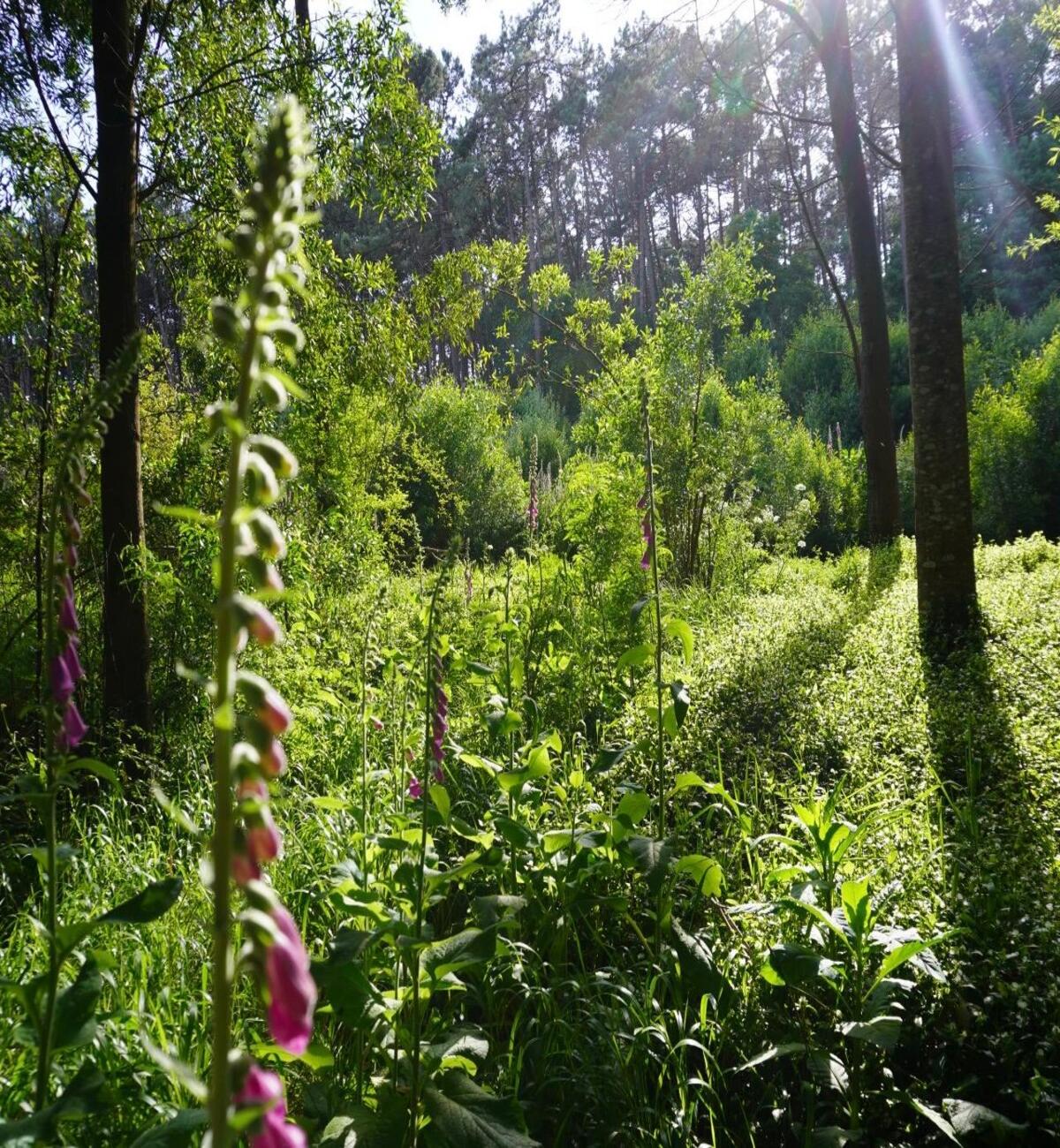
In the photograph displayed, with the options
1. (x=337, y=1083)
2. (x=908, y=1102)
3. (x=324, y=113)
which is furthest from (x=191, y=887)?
(x=324, y=113)

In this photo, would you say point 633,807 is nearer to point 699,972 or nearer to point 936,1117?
point 699,972

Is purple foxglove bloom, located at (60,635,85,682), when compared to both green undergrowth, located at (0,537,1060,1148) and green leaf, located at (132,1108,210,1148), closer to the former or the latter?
green undergrowth, located at (0,537,1060,1148)

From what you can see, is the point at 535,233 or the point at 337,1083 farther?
the point at 535,233

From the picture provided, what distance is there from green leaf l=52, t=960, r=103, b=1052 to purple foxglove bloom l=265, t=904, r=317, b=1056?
34.9 inches

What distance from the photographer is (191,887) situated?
286 cm

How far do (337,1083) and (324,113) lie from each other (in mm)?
5484

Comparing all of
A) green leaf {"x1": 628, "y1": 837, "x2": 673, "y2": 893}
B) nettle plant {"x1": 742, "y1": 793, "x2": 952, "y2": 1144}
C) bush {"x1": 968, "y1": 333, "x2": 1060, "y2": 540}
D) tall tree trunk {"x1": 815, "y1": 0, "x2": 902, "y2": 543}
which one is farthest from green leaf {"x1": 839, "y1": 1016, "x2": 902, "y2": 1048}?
bush {"x1": 968, "y1": 333, "x2": 1060, "y2": 540}

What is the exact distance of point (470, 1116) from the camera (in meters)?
1.54

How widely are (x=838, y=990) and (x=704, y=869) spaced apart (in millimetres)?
427

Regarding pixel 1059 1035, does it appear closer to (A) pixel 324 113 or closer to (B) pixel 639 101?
(A) pixel 324 113

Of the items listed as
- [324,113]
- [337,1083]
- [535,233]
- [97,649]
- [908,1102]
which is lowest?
[908,1102]

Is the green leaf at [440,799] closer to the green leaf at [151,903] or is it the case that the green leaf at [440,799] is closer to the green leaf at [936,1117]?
the green leaf at [151,903]

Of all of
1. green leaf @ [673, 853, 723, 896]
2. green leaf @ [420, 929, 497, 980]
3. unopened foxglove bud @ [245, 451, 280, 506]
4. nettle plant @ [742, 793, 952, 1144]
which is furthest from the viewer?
green leaf @ [673, 853, 723, 896]

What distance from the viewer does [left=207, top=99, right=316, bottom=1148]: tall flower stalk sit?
0.63 meters
